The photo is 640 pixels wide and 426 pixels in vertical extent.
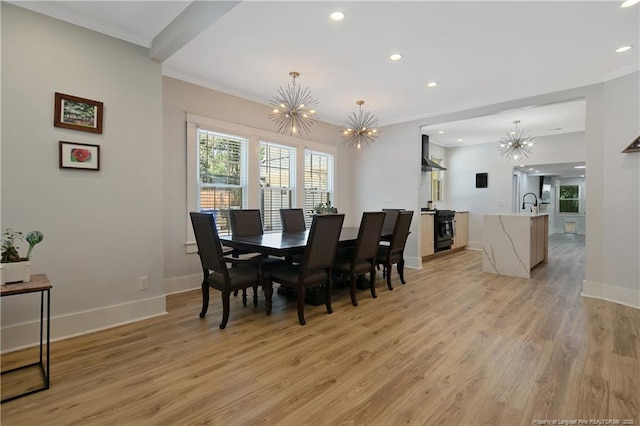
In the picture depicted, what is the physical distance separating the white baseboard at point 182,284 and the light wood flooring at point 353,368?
0.47m

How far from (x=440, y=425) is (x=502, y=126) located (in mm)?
6156

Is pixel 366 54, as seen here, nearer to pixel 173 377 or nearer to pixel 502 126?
pixel 173 377

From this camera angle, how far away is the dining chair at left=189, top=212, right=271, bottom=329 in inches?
106

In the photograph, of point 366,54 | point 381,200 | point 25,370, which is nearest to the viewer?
point 25,370

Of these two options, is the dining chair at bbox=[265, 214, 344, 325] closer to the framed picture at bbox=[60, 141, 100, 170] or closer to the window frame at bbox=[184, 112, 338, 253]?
the window frame at bbox=[184, 112, 338, 253]

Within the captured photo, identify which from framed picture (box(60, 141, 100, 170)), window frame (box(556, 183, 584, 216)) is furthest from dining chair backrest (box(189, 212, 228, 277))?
window frame (box(556, 183, 584, 216))

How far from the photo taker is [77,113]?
2580 mm

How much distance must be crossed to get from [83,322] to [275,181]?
312 cm

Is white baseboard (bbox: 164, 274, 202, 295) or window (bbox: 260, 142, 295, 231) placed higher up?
window (bbox: 260, 142, 295, 231)

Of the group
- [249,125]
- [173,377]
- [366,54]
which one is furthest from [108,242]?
[366,54]

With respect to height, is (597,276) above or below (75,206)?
below

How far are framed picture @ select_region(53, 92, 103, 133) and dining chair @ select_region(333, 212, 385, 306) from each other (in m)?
2.70

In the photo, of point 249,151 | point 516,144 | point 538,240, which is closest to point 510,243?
point 538,240

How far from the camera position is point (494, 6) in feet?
7.83
